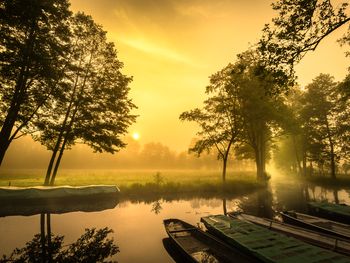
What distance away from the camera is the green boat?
783cm

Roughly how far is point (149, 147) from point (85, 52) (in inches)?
3975

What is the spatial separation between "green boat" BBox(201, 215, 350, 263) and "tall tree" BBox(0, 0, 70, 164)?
58.6 ft

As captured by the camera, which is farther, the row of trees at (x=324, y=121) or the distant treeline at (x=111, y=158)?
the distant treeline at (x=111, y=158)

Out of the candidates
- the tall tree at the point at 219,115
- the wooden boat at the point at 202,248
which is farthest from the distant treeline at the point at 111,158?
the wooden boat at the point at 202,248

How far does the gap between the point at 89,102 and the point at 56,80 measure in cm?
478

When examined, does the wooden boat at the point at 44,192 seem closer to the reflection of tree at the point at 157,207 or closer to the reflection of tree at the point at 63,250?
the reflection of tree at the point at 157,207

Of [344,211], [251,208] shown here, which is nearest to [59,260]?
[251,208]

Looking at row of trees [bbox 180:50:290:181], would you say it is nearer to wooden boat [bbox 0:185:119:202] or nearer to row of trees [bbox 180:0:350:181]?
→ row of trees [bbox 180:0:350:181]

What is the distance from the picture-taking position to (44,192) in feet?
66.4

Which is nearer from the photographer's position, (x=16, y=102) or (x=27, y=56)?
(x=27, y=56)

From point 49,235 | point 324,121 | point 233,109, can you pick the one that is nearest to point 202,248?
point 49,235

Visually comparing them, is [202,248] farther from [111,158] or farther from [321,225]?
[111,158]

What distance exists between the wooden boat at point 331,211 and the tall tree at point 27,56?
75.7ft

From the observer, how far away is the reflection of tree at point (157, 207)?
19.3 meters
